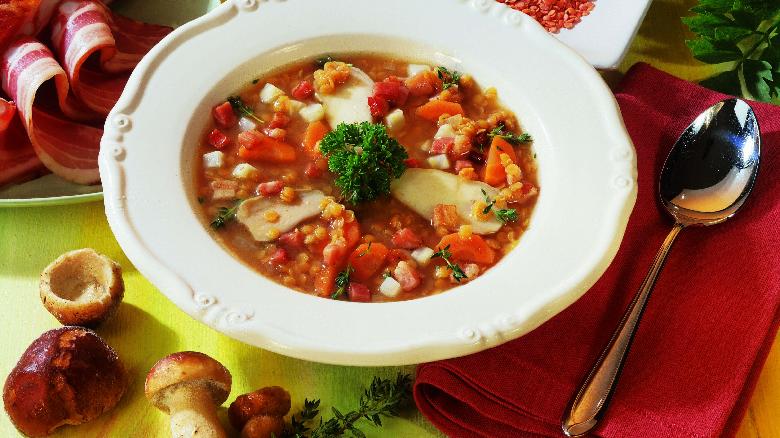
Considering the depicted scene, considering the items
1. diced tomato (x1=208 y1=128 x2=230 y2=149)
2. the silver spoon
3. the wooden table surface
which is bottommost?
the wooden table surface

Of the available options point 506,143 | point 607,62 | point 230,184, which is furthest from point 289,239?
point 607,62

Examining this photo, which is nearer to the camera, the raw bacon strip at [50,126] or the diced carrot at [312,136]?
the diced carrot at [312,136]

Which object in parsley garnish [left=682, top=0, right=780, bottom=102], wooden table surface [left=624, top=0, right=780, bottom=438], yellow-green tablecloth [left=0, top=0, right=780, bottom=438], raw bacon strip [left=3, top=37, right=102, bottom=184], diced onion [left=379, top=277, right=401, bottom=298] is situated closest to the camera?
diced onion [left=379, top=277, right=401, bottom=298]

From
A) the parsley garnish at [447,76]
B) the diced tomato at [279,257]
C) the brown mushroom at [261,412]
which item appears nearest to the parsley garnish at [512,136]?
the parsley garnish at [447,76]

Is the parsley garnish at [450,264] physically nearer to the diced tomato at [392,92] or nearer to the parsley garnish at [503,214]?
the parsley garnish at [503,214]

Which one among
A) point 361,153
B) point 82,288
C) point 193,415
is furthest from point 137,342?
point 361,153

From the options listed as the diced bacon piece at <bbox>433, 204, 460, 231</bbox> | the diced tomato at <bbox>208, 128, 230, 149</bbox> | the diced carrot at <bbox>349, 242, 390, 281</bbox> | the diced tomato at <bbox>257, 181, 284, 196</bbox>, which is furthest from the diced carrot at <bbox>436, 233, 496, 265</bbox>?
the diced tomato at <bbox>208, 128, 230, 149</bbox>

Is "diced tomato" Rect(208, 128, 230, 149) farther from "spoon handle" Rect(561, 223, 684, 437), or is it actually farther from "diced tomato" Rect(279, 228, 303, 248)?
"spoon handle" Rect(561, 223, 684, 437)
